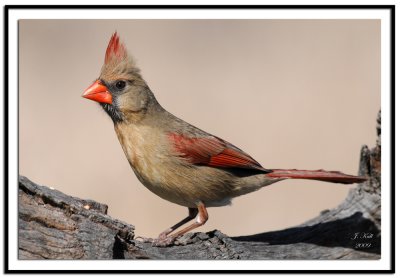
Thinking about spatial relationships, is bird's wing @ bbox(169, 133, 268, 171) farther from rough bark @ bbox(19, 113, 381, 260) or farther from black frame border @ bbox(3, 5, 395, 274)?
black frame border @ bbox(3, 5, 395, 274)

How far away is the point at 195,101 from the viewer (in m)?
6.57

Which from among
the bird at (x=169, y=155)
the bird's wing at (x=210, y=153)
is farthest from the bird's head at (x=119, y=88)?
the bird's wing at (x=210, y=153)

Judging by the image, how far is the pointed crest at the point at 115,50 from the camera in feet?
15.9

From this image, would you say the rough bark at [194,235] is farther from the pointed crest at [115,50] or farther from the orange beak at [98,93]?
the pointed crest at [115,50]

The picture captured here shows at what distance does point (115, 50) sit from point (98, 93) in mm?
310

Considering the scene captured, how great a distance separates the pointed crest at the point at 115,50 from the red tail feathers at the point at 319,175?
1.31 meters

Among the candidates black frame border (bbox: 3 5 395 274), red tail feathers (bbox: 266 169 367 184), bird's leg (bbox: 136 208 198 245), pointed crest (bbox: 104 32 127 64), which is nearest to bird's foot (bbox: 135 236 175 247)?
bird's leg (bbox: 136 208 198 245)
